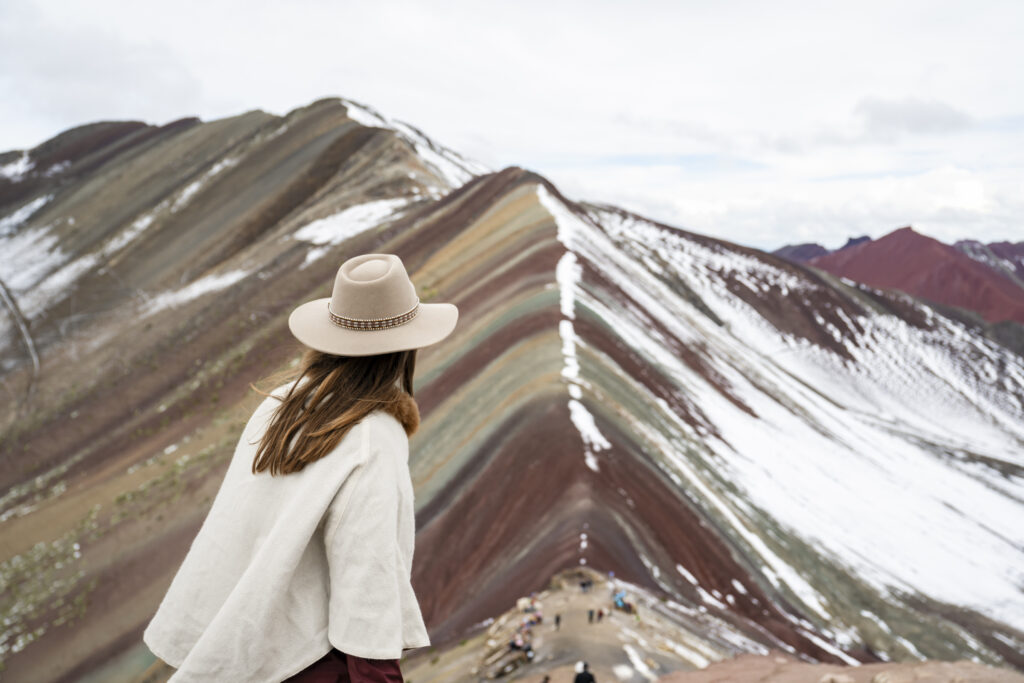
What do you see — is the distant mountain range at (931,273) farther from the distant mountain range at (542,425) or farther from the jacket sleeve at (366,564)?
the jacket sleeve at (366,564)

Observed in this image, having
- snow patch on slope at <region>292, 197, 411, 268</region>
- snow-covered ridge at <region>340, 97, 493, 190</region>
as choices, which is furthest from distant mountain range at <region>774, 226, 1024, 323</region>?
snow patch on slope at <region>292, 197, 411, 268</region>

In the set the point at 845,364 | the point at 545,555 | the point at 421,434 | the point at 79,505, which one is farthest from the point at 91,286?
the point at 845,364

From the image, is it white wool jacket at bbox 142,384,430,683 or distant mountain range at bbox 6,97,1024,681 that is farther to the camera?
distant mountain range at bbox 6,97,1024,681

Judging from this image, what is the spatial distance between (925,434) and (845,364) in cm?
839

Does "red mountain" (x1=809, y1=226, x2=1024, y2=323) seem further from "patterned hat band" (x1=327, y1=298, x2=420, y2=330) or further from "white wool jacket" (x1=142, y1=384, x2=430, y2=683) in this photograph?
"white wool jacket" (x1=142, y1=384, x2=430, y2=683)

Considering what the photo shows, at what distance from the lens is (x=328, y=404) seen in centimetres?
257

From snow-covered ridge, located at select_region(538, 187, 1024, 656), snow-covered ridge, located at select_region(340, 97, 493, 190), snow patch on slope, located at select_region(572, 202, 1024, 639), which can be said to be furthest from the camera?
snow-covered ridge, located at select_region(340, 97, 493, 190)

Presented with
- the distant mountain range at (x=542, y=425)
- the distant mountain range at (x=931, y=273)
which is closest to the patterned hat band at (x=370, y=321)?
the distant mountain range at (x=542, y=425)

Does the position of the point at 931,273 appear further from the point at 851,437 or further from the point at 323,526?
the point at 323,526

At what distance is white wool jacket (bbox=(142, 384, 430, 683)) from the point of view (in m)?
2.30

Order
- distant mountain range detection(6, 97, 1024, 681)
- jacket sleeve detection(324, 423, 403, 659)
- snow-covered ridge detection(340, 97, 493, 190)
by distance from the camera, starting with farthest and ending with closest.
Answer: snow-covered ridge detection(340, 97, 493, 190) → distant mountain range detection(6, 97, 1024, 681) → jacket sleeve detection(324, 423, 403, 659)

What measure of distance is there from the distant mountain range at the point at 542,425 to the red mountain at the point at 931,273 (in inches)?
1739

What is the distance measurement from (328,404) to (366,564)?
608mm

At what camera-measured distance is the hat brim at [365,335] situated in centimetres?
261
